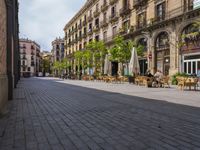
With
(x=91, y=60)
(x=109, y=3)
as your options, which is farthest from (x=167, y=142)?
(x=109, y=3)

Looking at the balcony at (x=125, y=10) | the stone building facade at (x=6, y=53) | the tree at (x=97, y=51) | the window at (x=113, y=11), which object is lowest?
the stone building facade at (x=6, y=53)

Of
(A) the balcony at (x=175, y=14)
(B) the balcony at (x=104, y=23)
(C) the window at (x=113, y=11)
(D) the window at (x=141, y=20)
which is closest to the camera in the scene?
(A) the balcony at (x=175, y=14)

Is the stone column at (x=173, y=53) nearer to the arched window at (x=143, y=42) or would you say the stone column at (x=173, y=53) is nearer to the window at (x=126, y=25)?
the arched window at (x=143, y=42)

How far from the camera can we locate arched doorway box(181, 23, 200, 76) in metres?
23.2

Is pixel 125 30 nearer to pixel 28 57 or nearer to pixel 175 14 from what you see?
pixel 175 14

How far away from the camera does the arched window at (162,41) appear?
1086 inches

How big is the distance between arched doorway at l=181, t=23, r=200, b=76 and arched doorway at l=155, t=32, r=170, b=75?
8.47ft

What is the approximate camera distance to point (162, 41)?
28.5 m

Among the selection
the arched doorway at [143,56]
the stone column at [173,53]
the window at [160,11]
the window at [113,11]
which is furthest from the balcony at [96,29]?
the stone column at [173,53]

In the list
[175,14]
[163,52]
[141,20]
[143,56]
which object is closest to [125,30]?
[141,20]

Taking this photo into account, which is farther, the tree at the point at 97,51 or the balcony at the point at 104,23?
the balcony at the point at 104,23

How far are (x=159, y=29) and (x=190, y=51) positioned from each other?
5.57m

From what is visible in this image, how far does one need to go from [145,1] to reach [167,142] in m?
30.2

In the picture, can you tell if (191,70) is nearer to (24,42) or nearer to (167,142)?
(167,142)
